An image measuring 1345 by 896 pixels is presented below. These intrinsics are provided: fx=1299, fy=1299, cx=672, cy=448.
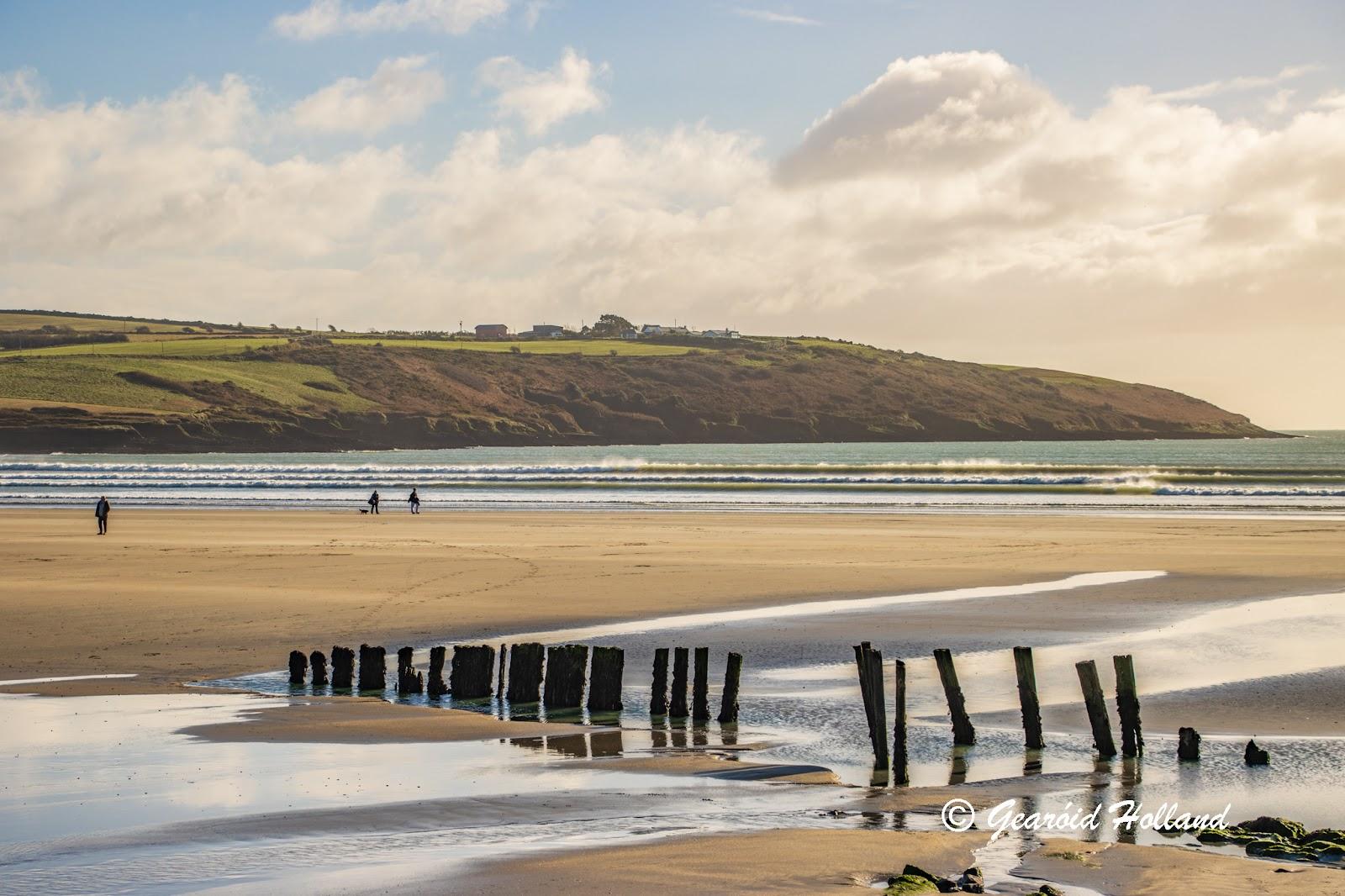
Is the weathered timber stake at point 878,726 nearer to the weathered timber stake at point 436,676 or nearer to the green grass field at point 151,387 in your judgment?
the weathered timber stake at point 436,676

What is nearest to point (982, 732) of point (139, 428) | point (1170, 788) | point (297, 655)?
point (1170, 788)

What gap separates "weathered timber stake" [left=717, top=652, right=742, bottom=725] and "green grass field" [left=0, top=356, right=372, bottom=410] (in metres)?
146

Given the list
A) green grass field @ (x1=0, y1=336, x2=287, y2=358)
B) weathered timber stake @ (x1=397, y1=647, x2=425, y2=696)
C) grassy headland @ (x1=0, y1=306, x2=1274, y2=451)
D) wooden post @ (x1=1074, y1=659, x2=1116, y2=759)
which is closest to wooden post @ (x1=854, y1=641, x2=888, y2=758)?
wooden post @ (x1=1074, y1=659, x2=1116, y2=759)

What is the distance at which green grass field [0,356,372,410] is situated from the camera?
152 metres

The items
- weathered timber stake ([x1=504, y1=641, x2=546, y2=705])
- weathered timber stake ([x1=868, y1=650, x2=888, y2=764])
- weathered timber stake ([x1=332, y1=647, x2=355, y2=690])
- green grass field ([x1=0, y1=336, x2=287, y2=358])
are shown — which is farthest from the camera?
green grass field ([x1=0, y1=336, x2=287, y2=358])

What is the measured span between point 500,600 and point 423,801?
43.3 feet

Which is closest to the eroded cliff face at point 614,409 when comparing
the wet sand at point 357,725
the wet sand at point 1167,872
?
the wet sand at point 357,725

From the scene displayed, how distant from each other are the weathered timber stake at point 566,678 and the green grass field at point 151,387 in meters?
145

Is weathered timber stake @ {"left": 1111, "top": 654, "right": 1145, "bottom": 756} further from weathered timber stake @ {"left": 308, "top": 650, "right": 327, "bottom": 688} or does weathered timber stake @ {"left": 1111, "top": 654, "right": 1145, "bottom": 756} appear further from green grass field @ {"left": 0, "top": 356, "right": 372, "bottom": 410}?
green grass field @ {"left": 0, "top": 356, "right": 372, "bottom": 410}

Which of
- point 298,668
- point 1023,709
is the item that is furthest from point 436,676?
point 1023,709

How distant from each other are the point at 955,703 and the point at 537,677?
516 centimetres

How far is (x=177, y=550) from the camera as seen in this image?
3381cm

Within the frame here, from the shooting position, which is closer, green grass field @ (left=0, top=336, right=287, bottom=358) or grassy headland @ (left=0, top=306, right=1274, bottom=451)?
grassy headland @ (left=0, top=306, right=1274, bottom=451)

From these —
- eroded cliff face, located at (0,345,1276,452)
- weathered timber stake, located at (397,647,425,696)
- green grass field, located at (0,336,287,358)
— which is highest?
green grass field, located at (0,336,287,358)
